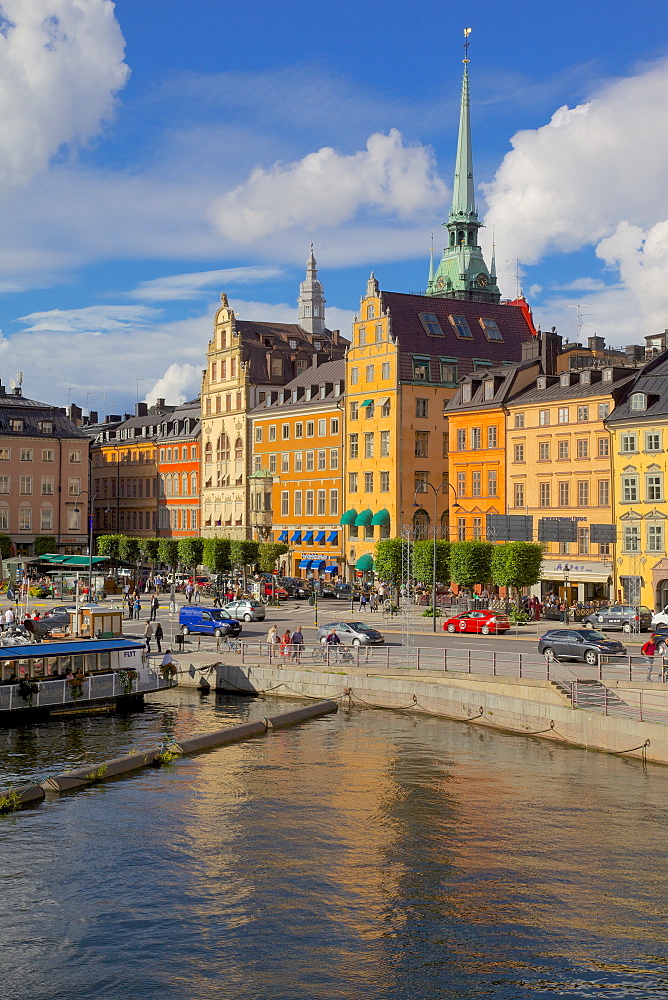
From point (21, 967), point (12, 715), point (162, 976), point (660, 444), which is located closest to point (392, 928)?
point (162, 976)

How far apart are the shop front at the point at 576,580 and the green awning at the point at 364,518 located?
23255mm

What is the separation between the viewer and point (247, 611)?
7794 centimetres

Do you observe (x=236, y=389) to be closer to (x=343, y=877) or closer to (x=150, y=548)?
(x=150, y=548)

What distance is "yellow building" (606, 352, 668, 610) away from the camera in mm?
77625

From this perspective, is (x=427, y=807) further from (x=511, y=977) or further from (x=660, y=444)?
(x=660, y=444)

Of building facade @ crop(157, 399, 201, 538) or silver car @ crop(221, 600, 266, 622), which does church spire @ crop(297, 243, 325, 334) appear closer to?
building facade @ crop(157, 399, 201, 538)

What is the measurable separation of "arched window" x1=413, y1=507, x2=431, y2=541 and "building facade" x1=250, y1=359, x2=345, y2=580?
10708 millimetres

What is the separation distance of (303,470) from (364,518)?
1496 cm

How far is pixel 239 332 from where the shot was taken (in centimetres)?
13338

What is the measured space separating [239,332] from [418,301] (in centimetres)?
2934

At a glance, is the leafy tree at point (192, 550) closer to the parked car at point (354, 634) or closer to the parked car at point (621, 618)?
the parked car at point (621, 618)

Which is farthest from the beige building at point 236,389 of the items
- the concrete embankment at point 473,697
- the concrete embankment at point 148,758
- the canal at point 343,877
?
the canal at point 343,877

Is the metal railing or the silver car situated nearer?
the metal railing

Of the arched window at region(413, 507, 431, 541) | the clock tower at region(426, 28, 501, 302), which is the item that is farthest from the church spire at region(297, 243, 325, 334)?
the arched window at region(413, 507, 431, 541)
